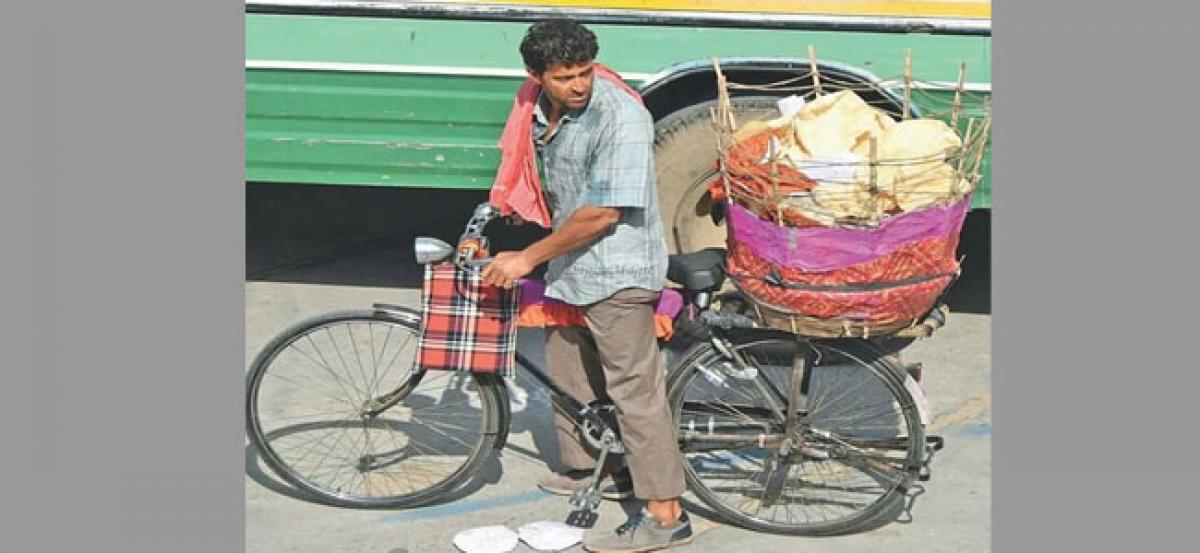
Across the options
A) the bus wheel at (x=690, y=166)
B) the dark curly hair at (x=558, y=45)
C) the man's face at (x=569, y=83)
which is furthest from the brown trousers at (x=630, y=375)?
the bus wheel at (x=690, y=166)

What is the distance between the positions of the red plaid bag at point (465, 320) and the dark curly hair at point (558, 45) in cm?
81

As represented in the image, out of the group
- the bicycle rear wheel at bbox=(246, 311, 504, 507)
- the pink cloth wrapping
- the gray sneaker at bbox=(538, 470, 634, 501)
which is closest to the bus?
the bicycle rear wheel at bbox=(246, 311, 504, 507)

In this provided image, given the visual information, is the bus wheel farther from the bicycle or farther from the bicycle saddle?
the bicycle saddle

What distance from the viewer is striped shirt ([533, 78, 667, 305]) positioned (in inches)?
200

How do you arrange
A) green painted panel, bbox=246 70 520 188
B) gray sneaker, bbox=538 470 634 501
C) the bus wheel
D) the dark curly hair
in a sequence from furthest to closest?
the bus wheel < green painted panel, bbox=246 70 520 188 < gray sneaker, bbox=538 470 634 501 < the dark curly hair

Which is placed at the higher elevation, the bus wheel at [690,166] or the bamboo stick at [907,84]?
the bamboo stick at [907,84]

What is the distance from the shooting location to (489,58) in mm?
6746

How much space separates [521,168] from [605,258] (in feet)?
1.41

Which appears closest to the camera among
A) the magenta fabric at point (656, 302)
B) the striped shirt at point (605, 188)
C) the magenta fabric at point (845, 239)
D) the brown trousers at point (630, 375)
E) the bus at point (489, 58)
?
the striped shirt at point (605, 188)

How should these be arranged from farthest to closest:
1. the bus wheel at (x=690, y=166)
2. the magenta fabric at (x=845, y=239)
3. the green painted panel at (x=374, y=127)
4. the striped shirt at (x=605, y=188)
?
1. the bus wheel at (x=690, y=166)
2. the green painted panel at (x=374, y=127)
3. the magenta fabric at (x=845, y=239)
4. the striped shirt at (x=605, y=188)

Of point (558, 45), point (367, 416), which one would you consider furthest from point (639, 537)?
point (558, 45)

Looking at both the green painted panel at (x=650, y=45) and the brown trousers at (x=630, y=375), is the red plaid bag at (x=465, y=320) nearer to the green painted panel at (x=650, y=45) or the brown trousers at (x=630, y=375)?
the brown trousers at (x=630, y=375)

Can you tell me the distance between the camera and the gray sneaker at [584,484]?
584 cm

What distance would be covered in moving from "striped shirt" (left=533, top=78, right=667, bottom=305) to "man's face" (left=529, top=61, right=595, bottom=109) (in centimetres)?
5
